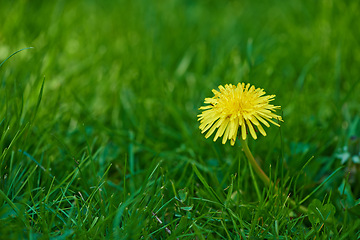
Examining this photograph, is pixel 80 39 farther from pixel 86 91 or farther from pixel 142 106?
pixel 142 106

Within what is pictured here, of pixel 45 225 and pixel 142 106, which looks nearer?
pixel 45 225

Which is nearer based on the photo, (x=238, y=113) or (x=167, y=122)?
(x=238, y=113)

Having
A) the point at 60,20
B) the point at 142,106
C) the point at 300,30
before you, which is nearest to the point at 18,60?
the point at 60,20

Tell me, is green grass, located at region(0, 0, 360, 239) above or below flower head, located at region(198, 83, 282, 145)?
below

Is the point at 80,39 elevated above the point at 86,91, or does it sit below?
above

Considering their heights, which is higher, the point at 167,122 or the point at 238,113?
the point at 238,113

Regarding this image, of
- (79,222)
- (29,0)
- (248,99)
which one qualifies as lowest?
(79,222)

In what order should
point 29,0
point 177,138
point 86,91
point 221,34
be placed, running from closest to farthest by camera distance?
point 177,138 < point 86,91 < point 221,34 < point 29,0

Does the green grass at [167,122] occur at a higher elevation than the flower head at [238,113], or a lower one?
lower
